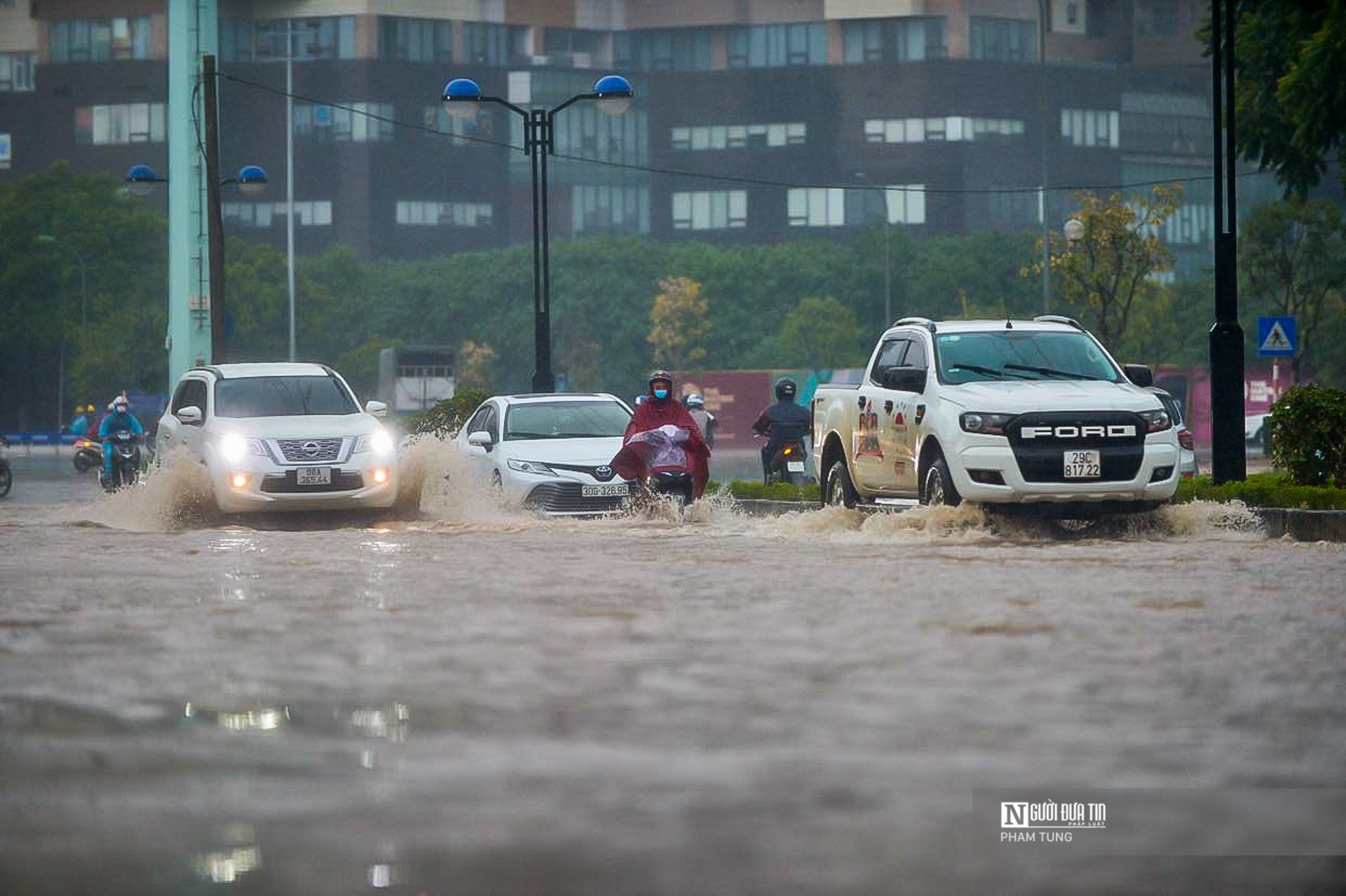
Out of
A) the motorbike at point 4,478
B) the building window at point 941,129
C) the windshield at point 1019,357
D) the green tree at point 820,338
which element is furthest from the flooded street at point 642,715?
the building window at point 941,129

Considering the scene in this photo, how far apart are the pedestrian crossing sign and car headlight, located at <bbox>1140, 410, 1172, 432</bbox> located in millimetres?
12548

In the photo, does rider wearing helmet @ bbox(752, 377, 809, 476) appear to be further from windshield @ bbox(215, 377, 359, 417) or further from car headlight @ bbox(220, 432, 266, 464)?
car headlight @ bbox(220, 432, 266, 464)

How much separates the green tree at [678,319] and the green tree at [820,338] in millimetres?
3516

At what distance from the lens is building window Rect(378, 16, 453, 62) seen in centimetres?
10669

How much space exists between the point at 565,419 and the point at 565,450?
128 cm

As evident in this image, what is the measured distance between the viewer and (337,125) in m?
107

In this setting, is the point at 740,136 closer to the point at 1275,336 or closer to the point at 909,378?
the point at 1275,336

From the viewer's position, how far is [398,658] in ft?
33.2

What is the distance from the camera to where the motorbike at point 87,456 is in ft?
156

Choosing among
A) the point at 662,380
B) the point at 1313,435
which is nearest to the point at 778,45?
the point at 1313,435

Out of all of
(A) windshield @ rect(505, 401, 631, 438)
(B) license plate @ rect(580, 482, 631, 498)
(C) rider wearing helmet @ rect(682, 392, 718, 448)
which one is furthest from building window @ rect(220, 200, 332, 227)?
(B) license plate @ rect(580, 482, 631, 498)

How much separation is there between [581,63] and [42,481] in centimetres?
7110

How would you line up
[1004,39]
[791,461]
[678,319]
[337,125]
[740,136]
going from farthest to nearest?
[740,136]
[1004,39]
[337,125]
[678,319]
[791,461]

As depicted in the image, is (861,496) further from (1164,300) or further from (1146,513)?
(1164,300)
